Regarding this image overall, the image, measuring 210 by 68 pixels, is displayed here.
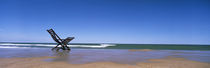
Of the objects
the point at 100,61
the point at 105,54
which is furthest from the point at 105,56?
the point at 100,61

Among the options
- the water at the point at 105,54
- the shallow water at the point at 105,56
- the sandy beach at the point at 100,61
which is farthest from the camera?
the water at the point at 105,54

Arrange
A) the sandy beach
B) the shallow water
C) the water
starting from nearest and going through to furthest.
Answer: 1. the sandy beach
2. the shallow water
3. the water

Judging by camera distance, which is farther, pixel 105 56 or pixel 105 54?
pixel 105 54

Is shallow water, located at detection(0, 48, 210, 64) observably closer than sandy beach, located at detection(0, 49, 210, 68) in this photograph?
No

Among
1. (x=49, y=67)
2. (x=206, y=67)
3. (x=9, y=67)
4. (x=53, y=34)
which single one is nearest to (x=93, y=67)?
(x=49, y=67)

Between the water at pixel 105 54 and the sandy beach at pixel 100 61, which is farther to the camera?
the water at pixel 105 54

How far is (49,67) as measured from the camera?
545 centimetres

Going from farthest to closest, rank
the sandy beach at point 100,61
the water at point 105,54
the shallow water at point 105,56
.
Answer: the water at point 105,54 < the shallow water at point 105,56 < the sandy beach at point 100,61

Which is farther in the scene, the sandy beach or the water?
the water

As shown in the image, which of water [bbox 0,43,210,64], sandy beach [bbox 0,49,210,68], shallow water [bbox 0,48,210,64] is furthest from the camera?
water [bbox 0,43,210,64]

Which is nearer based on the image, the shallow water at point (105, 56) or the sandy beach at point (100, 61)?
the sandy beach at point (100, 61)

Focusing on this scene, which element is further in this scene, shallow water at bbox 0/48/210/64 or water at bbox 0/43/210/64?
water at bbox 0/43/210/64

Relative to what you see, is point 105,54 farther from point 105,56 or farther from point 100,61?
point 100,61

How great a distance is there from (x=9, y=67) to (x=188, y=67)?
8.46 m
